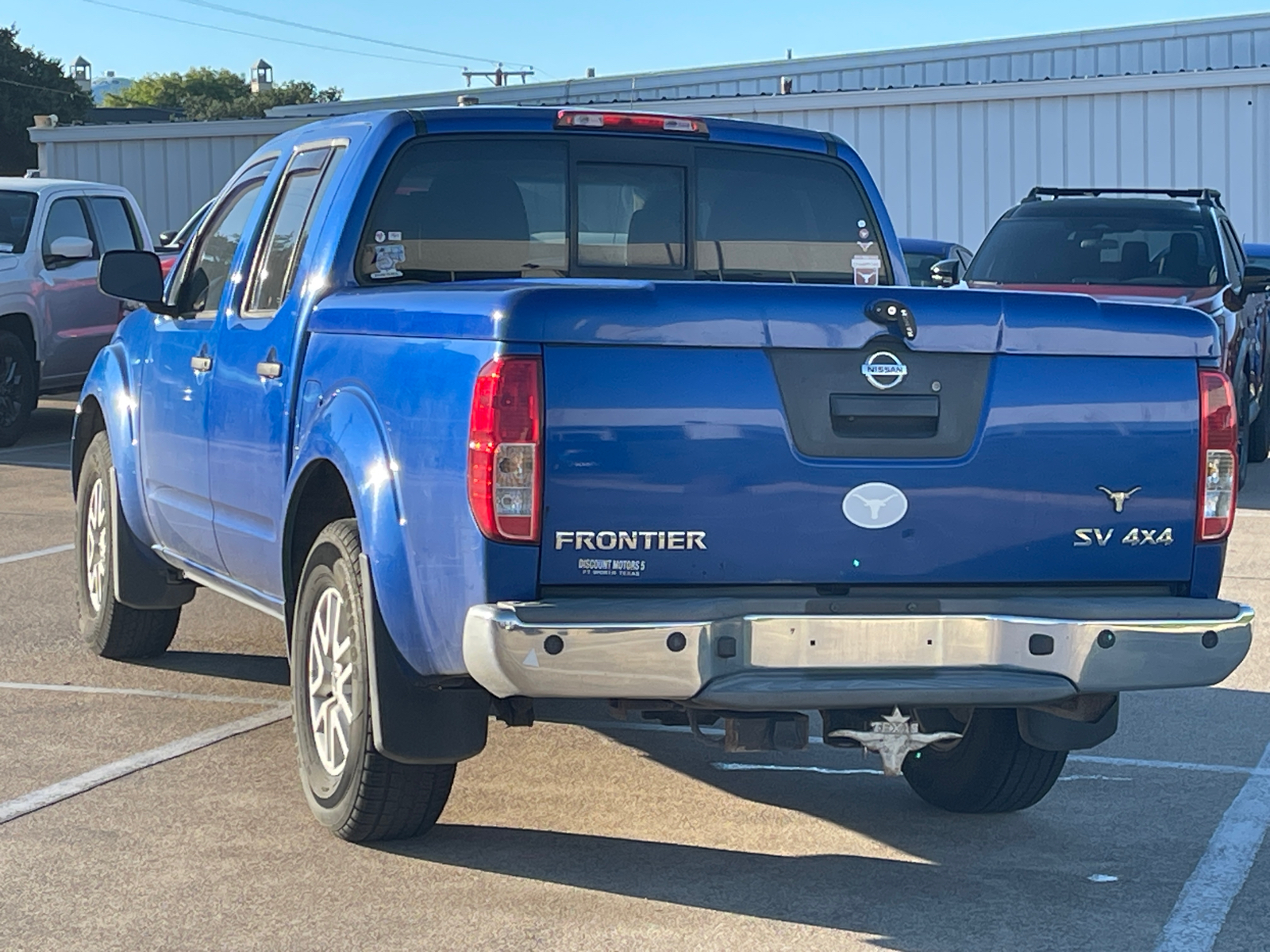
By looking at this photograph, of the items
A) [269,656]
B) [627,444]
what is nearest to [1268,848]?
[627,444]

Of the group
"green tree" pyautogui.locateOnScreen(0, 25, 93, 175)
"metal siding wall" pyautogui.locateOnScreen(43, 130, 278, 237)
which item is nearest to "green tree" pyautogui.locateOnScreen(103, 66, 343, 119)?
"green tree" pyautogui.locateOnScreen(0, 25, 93, 175)

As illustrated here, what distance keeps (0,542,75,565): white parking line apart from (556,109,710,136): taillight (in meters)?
5.30

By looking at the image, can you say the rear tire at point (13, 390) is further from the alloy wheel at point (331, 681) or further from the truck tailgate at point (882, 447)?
the truck tailgate at point (882, 447)

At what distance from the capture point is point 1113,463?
15.5 feet

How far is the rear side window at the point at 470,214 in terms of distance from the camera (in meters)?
5.91

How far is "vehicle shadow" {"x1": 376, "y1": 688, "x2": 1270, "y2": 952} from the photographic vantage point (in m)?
4.70

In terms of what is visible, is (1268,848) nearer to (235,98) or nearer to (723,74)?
(723,74)

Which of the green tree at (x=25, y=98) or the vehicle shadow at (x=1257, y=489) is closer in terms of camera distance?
the vehicle shadow at (x=1257, y=489)

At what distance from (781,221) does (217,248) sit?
2015 millimetres

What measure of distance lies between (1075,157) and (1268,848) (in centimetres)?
1757

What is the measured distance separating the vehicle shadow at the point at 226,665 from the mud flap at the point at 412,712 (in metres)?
2.66

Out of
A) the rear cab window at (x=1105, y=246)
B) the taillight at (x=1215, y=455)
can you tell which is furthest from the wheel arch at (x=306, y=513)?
the rear cab window at (x=1105, y=246)

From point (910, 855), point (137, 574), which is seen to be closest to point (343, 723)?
point (910, 855)

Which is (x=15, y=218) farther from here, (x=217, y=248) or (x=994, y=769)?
(x=994, y=769)
